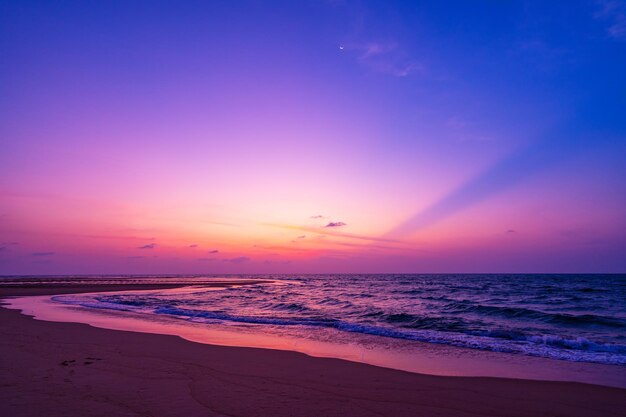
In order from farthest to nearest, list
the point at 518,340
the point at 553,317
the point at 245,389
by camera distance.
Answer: the point at 553,317
the point at 518,340
the point at 245,389

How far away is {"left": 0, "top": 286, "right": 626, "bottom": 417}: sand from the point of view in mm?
6887

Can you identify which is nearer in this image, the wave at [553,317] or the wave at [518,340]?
the wave at [518,340]

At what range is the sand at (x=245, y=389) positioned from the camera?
6.89 meters

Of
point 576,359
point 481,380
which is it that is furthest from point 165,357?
point 576,359

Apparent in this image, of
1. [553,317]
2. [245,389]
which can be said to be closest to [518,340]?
[553,317]

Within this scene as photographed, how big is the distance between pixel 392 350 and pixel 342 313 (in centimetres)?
1209

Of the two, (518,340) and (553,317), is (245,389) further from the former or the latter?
(553,317)

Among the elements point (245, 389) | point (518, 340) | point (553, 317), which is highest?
point (245, 389)

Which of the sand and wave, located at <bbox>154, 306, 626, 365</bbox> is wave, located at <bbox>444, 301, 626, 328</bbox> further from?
the sand

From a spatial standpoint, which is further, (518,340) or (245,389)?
(518,340)

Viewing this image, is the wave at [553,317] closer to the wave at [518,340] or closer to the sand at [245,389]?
the wave at [518,340]

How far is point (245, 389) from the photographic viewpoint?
8086 mm

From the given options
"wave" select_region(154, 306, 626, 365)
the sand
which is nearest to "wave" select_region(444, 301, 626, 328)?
"wave" select_region(154, 306, 626, 365)

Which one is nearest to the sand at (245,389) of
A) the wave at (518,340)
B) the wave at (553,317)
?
the wave at (518,340)
